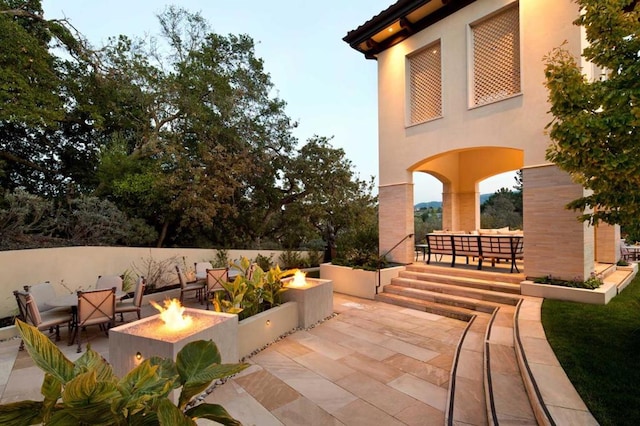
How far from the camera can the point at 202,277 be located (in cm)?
812

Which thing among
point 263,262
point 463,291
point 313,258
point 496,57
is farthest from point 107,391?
point 313,258

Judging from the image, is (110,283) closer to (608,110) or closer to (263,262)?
(263,262)

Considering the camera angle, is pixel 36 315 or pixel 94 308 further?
pixel 94 308

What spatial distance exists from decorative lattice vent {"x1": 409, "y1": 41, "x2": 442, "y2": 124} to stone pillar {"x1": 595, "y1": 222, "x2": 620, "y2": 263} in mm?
6027

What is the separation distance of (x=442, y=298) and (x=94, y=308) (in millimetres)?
6703

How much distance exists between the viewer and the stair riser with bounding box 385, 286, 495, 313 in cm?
680

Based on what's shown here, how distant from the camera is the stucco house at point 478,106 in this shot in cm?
716

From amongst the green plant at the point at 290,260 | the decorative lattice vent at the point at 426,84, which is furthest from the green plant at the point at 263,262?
the decorative lattice vent at the point at 426,84

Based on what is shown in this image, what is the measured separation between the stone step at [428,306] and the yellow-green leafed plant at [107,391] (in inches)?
244

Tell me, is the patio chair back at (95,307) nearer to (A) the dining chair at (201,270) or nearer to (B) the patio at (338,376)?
(B) the patio at (338,376)

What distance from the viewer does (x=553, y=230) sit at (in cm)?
719

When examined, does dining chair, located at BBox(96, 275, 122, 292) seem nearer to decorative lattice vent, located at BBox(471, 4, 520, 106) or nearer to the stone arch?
decorative lattice vent, located at BBox(471, 4, 520, 106)

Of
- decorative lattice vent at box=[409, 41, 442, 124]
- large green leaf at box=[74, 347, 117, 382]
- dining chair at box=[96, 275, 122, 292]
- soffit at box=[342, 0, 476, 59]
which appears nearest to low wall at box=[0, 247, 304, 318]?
dining chair at box=[96, 275, 122, 292]

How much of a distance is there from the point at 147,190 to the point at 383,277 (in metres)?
7.98
